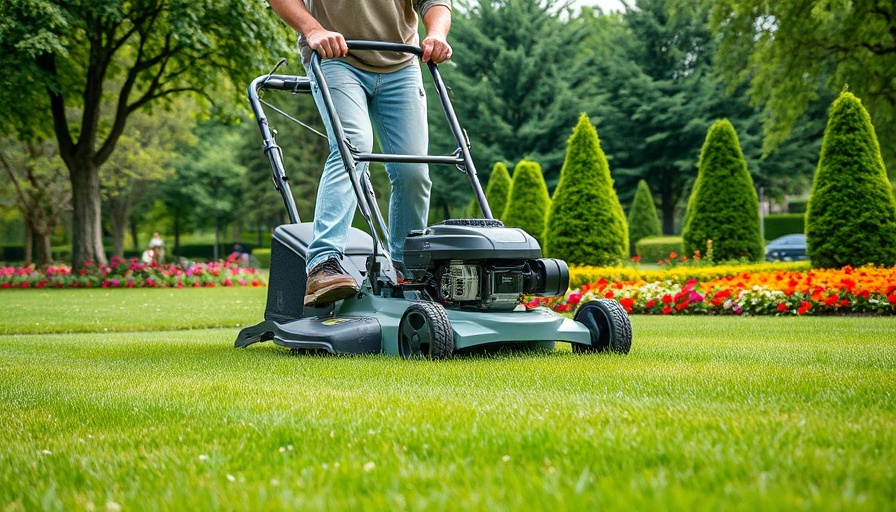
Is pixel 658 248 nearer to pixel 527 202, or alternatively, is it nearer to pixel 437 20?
pixel 527 202

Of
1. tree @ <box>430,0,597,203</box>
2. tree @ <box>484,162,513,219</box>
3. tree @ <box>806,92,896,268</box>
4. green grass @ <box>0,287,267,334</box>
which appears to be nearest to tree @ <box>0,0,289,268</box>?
green grass @ <box>0,287,267,334</box>

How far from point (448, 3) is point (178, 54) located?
47.6 feet

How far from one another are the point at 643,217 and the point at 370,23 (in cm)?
2761

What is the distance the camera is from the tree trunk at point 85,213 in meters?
18.8

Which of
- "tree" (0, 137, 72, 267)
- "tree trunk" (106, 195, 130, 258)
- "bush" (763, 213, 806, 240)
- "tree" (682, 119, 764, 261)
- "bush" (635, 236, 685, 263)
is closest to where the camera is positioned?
"tree" (682, 119, 764, 261)

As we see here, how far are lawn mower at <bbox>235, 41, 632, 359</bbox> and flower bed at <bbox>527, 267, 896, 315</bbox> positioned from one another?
3266 mm

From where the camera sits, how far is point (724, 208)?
1390 cm

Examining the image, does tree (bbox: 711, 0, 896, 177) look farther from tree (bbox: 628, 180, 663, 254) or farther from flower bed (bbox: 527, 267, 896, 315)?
flower bed (bbox: 527, 267, 896, 315)

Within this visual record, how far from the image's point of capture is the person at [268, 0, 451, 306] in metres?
4.93

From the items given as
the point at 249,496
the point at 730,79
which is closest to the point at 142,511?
the point at 249,496

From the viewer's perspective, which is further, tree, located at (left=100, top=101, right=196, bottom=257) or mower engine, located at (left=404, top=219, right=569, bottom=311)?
tree, located at (left=100, top=101, right=196, bottom=257)

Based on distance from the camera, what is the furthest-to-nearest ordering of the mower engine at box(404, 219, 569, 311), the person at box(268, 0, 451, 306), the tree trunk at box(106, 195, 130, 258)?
the tree trunk at box(106, 195, 130, 258) < the person at box(268, 0, 451, 306) < the mower engine at box(404, 219, 569, 311)


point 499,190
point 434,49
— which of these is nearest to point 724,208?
point 499,190

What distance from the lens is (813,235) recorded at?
Answer: 36.9 ft
